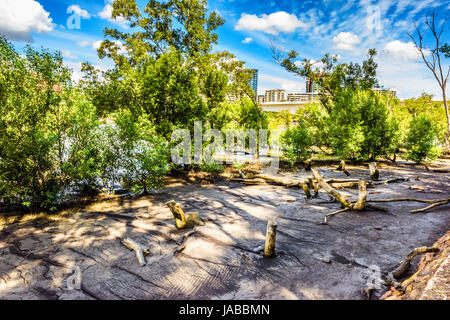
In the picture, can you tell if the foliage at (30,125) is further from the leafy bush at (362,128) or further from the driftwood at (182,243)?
the leafy bush at (362,128)

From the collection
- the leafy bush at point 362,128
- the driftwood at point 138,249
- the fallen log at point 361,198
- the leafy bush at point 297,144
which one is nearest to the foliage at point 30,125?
the driftwood at point 138,249

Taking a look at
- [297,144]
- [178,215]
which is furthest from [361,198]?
[297,144]

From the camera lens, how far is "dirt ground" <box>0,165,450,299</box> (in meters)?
5.32

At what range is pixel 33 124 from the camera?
33.3ft

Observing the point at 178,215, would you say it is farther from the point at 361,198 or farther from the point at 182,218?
the point at 361,198

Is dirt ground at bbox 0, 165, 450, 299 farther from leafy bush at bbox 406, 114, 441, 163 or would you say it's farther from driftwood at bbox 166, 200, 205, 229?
leafy bush at bbox 406, 114, 441, 163

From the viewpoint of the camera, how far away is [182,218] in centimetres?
887

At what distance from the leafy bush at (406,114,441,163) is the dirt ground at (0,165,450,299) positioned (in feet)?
41.4

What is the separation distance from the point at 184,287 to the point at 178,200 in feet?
25.8

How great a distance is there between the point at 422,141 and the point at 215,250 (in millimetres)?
24680

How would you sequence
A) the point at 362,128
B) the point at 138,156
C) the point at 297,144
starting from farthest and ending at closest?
the point at 297,144 < the point at 362,128 < the point at 138,156

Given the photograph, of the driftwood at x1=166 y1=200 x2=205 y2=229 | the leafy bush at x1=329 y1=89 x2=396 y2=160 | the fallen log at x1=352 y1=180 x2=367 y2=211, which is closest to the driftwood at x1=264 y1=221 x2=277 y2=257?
the driftwood at x1=166 y1=200 x2=205 y2=229

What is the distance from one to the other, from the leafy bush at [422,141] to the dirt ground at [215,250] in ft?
41.4

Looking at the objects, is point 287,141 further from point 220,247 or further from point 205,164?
point 220,247
